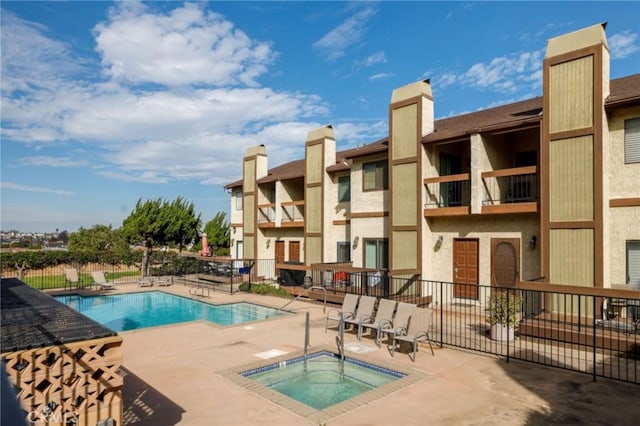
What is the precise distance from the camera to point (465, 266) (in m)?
16.1

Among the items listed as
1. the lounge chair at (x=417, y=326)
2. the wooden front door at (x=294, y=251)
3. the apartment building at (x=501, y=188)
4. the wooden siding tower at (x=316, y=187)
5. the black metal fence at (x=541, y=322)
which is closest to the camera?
the black metal fence at (x=541, y=322)

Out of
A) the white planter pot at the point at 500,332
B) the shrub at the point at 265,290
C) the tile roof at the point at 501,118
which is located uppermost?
the tile roof at the point at 501,118

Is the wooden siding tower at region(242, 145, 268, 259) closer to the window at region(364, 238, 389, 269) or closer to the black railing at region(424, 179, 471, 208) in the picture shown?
the window at region(364, 238, 389, 269)

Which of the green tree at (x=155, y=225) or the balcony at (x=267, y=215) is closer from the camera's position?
the balcony at (x=267, y=215)

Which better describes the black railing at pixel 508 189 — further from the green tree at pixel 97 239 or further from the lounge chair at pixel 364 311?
the green tree at pixel 97 239

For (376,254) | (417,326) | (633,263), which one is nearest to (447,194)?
(376,254)

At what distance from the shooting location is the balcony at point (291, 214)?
81.7ft

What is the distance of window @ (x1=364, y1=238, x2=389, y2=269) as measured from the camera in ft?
61.9

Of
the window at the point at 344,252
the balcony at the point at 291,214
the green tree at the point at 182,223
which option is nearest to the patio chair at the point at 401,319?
the window at the point at 344,252

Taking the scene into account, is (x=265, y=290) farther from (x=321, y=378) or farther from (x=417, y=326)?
(x=321, y=378)

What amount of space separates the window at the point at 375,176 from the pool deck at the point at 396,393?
9939 millimetres

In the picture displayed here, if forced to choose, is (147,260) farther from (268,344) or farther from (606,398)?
(606,398)

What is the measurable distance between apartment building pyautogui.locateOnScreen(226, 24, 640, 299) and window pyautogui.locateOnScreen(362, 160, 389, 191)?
56 millimetres

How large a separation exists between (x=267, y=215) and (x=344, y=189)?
23.0ft
